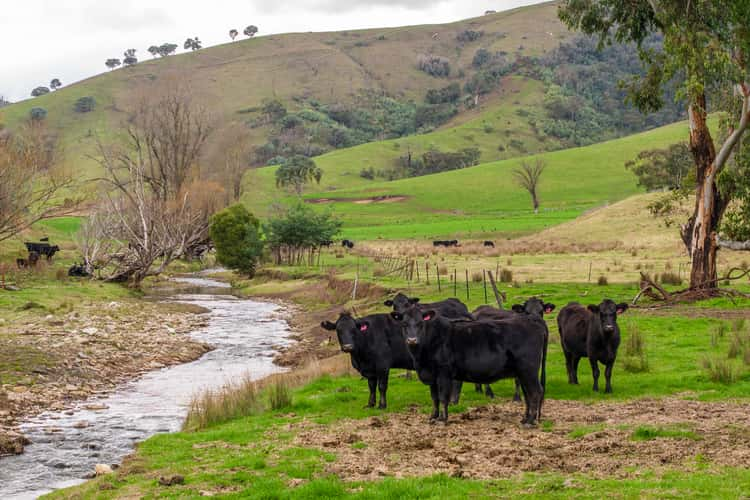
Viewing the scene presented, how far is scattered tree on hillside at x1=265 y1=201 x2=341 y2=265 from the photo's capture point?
2361 inches

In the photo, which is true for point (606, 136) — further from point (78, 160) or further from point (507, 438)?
point (507, 438)

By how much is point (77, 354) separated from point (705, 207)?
2283 centimetres

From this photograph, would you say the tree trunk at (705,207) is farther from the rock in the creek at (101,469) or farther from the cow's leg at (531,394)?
the rock in the creek at (101,469)

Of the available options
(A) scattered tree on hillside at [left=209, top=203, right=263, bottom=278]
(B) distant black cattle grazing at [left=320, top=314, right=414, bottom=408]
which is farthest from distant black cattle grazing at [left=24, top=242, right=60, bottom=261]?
(B) distant black cattle grazing at [left=320, top=314, right=414, bottom=408]

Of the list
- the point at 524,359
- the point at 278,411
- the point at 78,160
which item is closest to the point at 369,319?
the point at 278,411

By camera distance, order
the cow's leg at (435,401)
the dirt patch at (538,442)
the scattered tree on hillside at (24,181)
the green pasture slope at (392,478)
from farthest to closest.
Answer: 1. the scattered tree on hillside at (24,181)
2. the cow's leg at (435,401)
3. the dirt patch at (538,442)
4. the green pasture slope at (392,478)

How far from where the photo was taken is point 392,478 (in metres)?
9.67

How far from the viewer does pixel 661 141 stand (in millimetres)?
144375

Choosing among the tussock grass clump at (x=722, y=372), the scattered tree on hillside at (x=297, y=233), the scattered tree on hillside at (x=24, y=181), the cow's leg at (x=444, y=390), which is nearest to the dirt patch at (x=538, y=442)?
the cow's leg at (x=444, y=390)

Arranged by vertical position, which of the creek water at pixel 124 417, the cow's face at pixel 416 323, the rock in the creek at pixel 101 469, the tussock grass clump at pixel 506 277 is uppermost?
the cow's face at pixel 416 323

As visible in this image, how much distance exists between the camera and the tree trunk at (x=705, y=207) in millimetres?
28438

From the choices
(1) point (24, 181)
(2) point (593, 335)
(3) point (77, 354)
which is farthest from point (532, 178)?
(2) point (593, 335)

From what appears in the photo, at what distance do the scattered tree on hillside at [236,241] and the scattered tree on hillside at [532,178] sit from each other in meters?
58.0

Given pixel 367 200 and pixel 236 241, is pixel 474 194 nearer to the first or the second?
pixel 367 200
